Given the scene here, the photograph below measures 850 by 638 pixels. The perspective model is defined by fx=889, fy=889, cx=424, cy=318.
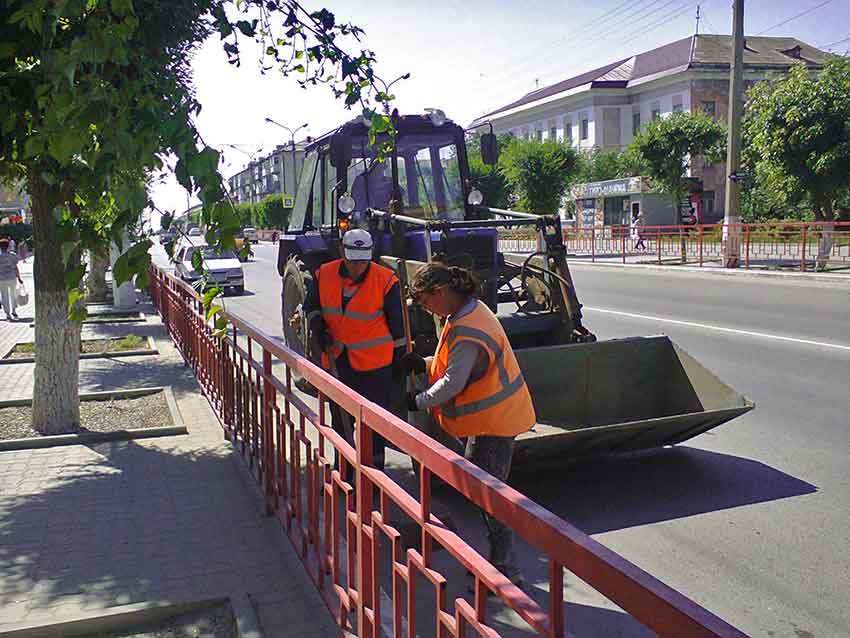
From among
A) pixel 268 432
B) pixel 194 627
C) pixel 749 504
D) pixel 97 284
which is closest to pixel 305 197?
pixel 268 432

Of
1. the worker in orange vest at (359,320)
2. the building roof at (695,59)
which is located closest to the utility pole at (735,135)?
the worker in orange vest at (359,320)

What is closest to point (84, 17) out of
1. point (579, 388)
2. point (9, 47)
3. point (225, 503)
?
point (9, 47)

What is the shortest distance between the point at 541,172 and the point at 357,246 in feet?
110

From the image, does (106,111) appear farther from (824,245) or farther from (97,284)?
(824,245)

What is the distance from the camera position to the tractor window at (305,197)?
10.1 metres

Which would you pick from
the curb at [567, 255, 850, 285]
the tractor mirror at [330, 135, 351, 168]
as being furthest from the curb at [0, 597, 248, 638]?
the curb at [567, 255, 850, 285]

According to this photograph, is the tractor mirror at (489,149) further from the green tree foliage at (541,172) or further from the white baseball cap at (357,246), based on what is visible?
the green tree foliage at (541,172)

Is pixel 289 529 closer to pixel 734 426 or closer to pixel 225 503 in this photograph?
pixel 225 503

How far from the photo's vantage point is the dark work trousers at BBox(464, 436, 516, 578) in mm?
3969

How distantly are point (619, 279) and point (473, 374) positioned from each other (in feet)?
63.2

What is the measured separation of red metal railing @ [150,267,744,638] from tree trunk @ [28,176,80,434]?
7.06 feet

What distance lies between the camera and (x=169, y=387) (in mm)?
8977

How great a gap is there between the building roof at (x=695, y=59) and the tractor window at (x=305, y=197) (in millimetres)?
44132

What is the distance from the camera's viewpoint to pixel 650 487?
5707 millimetres
